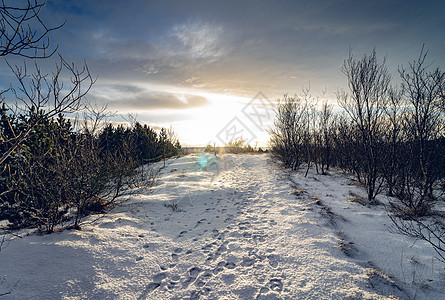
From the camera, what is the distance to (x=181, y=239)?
4.21 m

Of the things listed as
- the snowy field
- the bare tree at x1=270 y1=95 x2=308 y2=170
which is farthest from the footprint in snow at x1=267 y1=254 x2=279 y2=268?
the bare tree at x1=270 y1=95 x2=308 y2=170

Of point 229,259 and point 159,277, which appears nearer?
point 159,277

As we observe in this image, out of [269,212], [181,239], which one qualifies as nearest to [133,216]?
[181,239]

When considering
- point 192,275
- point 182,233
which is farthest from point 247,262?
point 182,233

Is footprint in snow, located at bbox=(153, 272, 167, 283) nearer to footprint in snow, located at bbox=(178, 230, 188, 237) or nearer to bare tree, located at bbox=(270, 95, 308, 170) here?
footprint in snow, located at bbox=(178, 230, 188, 237)

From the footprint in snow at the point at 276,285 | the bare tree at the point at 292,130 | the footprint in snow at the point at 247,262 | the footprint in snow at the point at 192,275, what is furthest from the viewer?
the bare tree at the point at 292,130

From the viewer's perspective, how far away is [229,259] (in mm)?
3389

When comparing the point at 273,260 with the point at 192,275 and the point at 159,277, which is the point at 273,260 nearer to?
the point at 192,275

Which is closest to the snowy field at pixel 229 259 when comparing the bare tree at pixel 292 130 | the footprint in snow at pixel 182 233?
the footprint in snow at pixel 182 233

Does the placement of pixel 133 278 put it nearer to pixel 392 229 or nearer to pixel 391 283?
pixel 391 283

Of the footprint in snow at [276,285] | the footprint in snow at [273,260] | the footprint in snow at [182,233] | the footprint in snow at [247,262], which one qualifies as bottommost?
the footprint in snow at [182,233]

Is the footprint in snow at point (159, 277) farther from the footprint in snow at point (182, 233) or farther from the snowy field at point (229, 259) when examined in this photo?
the footprint in snow at point (182, 233)

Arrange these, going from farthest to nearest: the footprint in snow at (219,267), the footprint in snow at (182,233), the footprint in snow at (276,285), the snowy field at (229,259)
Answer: the footprint in snow at (182,233), the footprint in snow at (219,267), the footprint in snow at (276,285), the snowy field at (229,259)

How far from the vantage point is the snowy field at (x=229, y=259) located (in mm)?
2488
